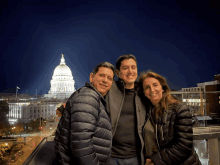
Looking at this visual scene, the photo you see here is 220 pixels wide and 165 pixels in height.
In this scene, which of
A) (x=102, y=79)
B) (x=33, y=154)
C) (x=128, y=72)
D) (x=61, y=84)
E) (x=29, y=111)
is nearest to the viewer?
(x=102, y=79)

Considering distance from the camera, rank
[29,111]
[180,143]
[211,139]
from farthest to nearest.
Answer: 1. [29,111]
2. [211,139]
3. [180,143]

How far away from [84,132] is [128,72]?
3.33ft

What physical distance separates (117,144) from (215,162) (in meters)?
2.47

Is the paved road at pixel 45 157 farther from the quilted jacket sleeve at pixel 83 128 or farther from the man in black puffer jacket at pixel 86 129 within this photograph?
the quilted jacket sleeve at pixel 83 128

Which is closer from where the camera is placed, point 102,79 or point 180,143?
point 180,143

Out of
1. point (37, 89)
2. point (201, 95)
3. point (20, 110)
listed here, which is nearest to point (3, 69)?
point (37, 89)

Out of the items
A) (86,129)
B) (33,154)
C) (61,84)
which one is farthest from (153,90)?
(61,84)

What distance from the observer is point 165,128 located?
2.03m

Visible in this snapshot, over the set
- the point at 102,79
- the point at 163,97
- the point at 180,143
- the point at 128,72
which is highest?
the point at 128,72

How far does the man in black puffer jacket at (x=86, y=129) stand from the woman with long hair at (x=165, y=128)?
1.75 ft

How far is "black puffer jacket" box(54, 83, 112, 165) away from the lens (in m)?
1.63

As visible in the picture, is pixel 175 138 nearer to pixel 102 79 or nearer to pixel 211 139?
pixel 102 79

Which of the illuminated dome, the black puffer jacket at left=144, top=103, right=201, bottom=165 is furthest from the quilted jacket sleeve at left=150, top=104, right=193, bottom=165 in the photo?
the illuminated dome

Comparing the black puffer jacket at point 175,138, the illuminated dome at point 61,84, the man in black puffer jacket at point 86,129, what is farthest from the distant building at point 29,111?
the black puffer jacket at point 175,138
